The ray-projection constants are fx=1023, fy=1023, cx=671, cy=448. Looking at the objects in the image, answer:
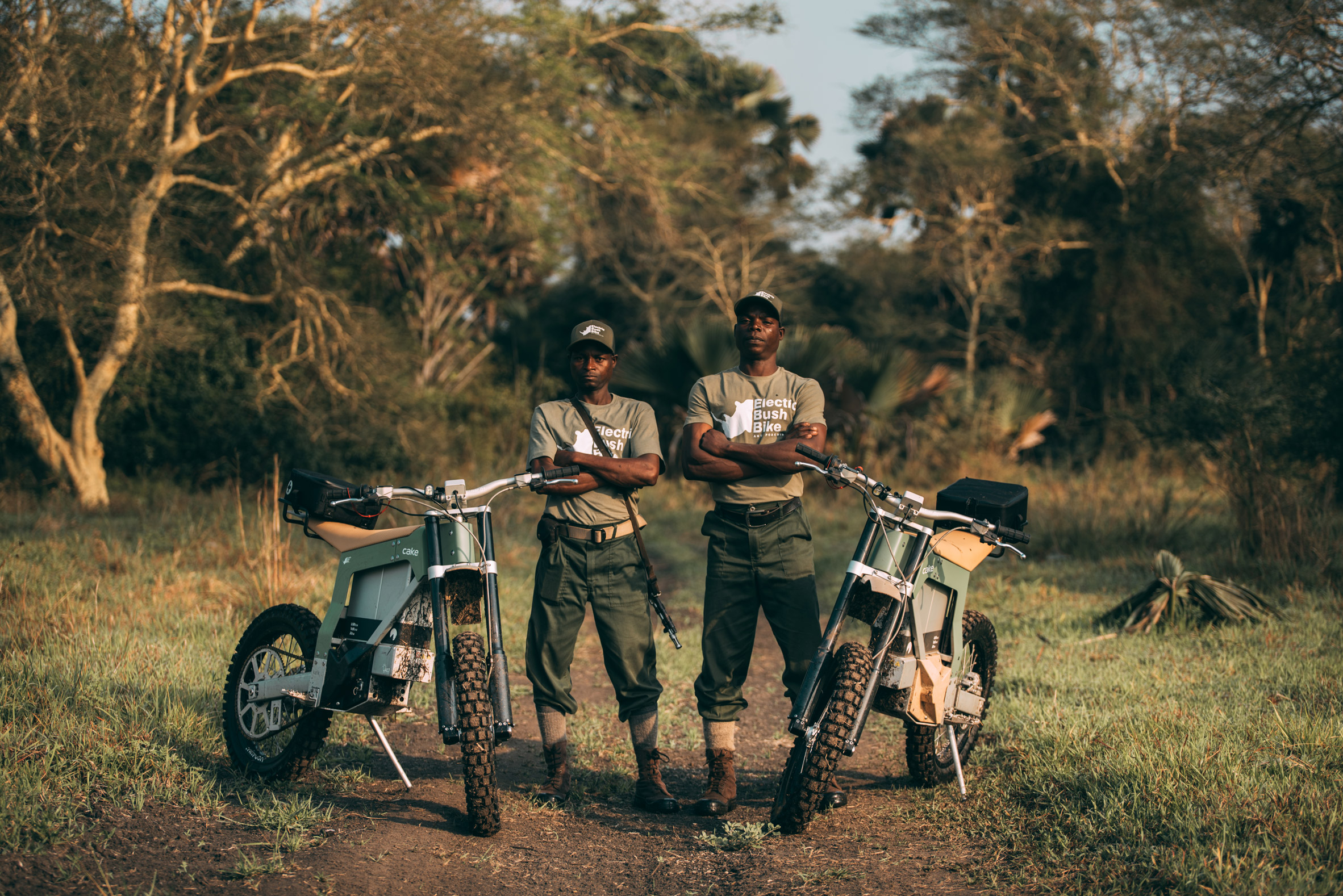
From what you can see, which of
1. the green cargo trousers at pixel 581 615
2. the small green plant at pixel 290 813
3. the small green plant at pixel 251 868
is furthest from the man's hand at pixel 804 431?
the small green plant at pixel 251 868

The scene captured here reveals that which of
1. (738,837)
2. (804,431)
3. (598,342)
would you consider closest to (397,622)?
(598,342)

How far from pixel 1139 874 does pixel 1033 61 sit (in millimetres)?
23144

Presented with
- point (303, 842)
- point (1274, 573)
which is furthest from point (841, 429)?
point (303, 842)

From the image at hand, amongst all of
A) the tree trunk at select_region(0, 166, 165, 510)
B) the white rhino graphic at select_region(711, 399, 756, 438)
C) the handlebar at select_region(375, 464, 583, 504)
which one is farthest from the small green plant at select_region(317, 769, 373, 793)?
the tree trunk at select_region(0, 166, 165, 510)

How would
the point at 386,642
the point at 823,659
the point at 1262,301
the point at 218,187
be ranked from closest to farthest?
the point at 823,659
the point at 386,642
the point at 218,187
the point at 1262,301

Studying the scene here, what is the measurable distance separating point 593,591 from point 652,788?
0.88 m

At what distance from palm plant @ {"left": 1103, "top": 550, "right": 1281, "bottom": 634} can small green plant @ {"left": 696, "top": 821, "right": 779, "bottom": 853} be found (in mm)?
4171

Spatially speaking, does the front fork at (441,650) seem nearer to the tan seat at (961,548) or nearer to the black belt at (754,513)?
the black belt at (754,513)

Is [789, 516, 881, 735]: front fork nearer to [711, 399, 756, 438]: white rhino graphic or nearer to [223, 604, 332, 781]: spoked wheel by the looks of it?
[711, 399, 756, 438]: white rhino graphic

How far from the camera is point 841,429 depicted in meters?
14.5

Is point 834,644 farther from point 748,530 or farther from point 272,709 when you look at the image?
point 272,709

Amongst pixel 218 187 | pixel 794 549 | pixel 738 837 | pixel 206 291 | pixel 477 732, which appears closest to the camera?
pixel 477 732

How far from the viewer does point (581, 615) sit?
14.6 ft

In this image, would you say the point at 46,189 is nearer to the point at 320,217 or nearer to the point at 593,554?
the point at 320,217
